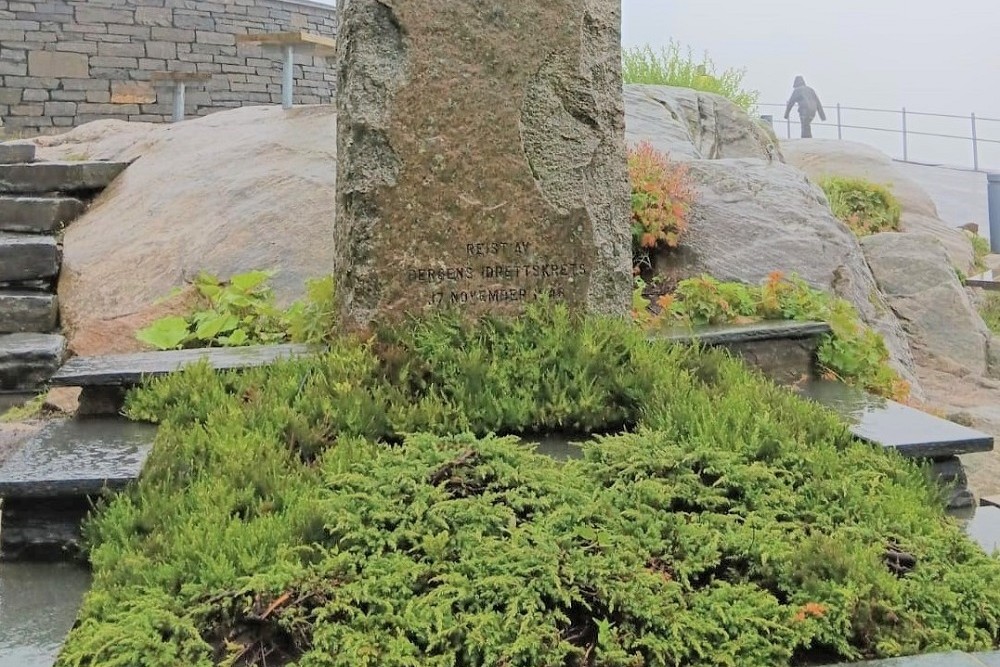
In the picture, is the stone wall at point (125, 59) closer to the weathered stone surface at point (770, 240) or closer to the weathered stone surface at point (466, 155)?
the weathered stone surface at point (770, 240)

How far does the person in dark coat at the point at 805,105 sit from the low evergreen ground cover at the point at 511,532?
606 inches

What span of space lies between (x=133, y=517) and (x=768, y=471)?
1648mm

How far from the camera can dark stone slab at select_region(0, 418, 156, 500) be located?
2607 mm

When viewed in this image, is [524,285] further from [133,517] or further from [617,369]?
[133,517]

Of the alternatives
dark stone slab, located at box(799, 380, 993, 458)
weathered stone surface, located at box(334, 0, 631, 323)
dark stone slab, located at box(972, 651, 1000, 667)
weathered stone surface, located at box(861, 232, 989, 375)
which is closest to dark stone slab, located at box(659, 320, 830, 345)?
dark stone slab, located at box(799, 380, 993, 458)

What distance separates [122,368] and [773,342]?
97.7 inches

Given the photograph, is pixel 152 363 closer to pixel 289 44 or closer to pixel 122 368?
pixel 122 368

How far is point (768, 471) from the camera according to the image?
263 cm

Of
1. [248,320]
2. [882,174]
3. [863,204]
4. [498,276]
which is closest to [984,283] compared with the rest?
[863,204]

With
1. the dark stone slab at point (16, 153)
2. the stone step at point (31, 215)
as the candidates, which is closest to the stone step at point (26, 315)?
the stone step at point (31, 215)

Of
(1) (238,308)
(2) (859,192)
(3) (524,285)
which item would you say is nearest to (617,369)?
(3) (524,285)

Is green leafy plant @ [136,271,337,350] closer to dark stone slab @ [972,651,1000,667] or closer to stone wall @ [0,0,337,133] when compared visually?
dark stone slab @ [972,651,1000,667]

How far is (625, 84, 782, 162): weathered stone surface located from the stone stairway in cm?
402

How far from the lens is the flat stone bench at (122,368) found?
130 inches
